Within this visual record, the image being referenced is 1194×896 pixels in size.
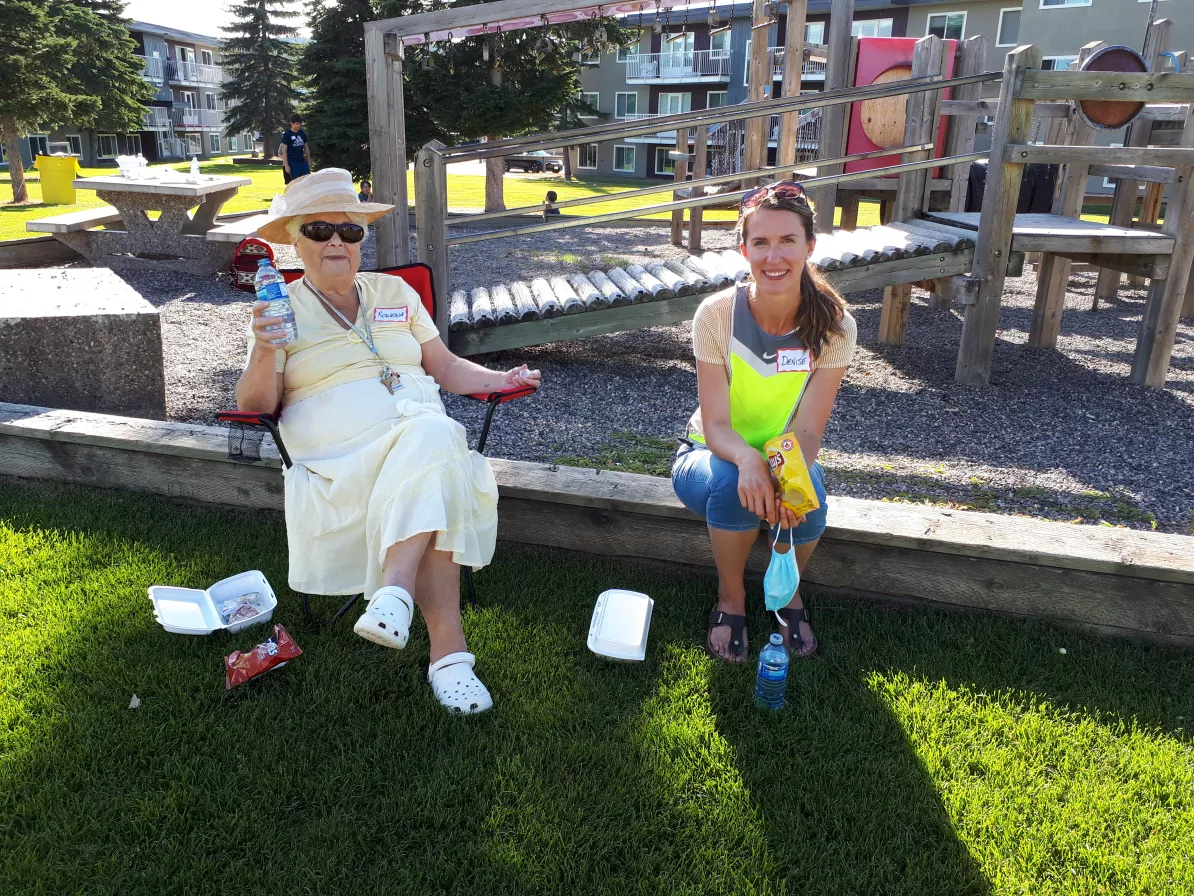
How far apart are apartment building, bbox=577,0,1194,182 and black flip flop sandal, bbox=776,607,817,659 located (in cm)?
1456

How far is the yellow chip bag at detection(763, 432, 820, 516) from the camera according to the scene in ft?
7.83

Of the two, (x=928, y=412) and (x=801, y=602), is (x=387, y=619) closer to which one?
(x=801, y=602)

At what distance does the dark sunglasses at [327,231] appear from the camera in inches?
104

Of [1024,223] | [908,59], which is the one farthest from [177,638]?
[908,59]

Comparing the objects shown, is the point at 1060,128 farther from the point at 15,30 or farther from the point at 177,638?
the point at 15,30

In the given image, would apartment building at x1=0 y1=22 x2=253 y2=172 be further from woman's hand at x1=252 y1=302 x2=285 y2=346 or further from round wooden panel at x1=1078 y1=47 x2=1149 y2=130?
woman's hand at x1=252 y1=302 x2=285 y2=346

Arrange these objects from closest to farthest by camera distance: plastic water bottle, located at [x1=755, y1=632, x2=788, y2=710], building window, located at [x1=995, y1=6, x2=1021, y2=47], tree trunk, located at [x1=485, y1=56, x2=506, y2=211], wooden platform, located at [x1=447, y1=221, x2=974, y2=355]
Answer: plastic water bottle, located at [x1=755, y1=632, x2=788, y2=710], wooden platform, located at [x1=447, y1=221, x2=974, y2=355], tree trunk, located at [x1=485, y1=56, x2=506, y2=211], building window, located at [x1=995, y1=6, x2=1021, y2=47]

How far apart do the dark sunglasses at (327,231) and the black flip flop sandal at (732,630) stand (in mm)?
1526

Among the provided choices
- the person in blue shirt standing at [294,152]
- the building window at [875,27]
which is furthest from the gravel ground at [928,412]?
the building window at [875,27]

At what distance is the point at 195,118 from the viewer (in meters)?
50.1

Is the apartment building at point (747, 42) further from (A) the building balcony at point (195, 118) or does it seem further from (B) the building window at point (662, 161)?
(A) the building balcony at point (195, 118)

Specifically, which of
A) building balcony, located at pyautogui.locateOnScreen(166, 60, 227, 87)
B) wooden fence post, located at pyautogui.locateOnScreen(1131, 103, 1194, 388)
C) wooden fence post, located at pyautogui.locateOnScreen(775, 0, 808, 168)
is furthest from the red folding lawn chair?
building balcony, located at pyautogui.locateOnScreen(166, 60, 227, 87)

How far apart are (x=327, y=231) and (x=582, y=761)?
5.35 ft

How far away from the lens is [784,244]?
250cm
